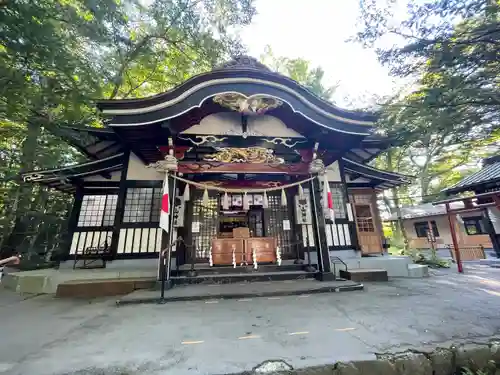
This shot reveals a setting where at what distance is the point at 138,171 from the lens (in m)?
7.70

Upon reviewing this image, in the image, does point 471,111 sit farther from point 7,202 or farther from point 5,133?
point 7,202

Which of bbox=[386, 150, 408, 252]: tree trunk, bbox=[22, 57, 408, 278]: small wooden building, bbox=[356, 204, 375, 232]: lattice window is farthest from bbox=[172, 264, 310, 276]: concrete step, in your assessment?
bbox=[386, 150, 408, 252]: tree trunk

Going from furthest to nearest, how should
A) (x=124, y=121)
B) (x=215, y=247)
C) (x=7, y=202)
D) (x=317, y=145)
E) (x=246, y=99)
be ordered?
(x=7, y=202), (x=215, y=247), (x=317, y=145), (x=246, y=99), (x=124, y=121)

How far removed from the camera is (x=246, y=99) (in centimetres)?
578

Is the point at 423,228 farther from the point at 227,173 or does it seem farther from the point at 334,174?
the point at 227,173

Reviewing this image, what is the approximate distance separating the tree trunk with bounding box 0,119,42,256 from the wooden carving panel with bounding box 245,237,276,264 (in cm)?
939

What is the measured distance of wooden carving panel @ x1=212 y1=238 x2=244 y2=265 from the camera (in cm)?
746

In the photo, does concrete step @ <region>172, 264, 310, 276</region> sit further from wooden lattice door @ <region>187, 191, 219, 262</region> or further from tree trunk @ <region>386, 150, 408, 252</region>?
tree trunk @ <region>386, 150, 408, 252</region>

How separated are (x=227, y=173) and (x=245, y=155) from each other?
0.75m

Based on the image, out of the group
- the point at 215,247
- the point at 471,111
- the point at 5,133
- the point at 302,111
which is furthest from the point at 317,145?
the point at 5,133

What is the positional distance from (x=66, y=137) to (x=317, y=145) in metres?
7.76

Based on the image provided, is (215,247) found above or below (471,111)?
below

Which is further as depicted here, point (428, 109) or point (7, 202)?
point (7, 202)

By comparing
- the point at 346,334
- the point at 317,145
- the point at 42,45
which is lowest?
the point at 346,334
